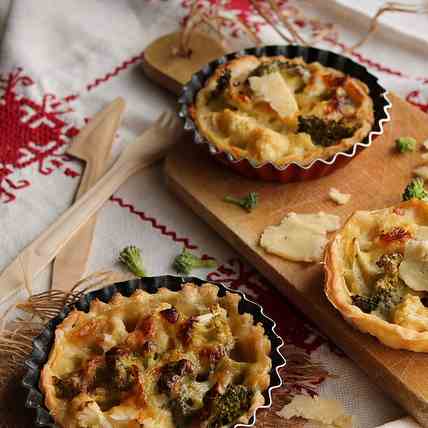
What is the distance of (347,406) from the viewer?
11.5ft

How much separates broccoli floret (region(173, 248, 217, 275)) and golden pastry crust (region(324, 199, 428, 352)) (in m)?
0.70

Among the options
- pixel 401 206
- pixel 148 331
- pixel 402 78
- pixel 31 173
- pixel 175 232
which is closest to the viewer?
pixel 148 331

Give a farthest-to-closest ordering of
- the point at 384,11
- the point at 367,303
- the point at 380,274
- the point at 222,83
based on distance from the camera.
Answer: the point at 384,11 → the point at 222,83 → the point at 380,274 → the point at 367,303

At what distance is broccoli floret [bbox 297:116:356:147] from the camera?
166 inches

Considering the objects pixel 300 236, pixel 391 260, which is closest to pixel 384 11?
pixel 300 236

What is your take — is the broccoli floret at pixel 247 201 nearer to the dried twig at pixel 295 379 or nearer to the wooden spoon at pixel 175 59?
the dried twig at pixel 295 379

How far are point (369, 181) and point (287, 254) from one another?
27.5 inches

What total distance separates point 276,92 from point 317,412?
1.71 meters

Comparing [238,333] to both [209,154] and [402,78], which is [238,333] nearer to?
[209,154]

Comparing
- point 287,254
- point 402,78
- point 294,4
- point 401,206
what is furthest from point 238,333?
point 294,4

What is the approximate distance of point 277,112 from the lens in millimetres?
4297

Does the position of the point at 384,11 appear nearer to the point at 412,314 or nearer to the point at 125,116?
the point at 125,116

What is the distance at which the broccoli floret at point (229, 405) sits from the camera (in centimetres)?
306

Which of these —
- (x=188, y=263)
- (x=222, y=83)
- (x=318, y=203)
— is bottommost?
(x=188, y=263)
